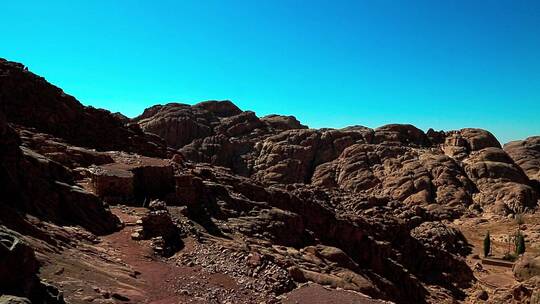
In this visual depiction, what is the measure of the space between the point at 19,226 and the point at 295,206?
2969 cm

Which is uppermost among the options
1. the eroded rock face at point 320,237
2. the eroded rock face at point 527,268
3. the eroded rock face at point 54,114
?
the eroded rock face at point 54,114

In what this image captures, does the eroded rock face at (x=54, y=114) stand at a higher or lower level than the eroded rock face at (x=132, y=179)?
higher

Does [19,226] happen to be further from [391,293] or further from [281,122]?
[281,122]

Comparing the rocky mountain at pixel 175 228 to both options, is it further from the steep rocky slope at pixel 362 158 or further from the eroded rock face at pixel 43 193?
the steep rocky slope at pixel 362 158

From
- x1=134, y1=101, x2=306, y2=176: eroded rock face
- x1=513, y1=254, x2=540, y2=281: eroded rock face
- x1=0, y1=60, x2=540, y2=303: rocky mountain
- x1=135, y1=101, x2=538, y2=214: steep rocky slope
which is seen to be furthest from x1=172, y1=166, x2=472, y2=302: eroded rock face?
x1=134, y1=101, x2=306, y2=176: eroded rock face

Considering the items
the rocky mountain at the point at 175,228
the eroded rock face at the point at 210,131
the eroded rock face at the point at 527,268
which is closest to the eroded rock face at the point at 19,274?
the rocky mountain at the point at 175,228

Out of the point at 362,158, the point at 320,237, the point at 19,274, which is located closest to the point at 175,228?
the point at 19,274

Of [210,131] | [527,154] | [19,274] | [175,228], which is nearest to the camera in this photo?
[19,274]

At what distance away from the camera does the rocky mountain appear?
15.8m

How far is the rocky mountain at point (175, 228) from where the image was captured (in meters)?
15.8

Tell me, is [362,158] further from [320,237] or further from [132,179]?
[132,179]

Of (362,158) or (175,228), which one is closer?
(175,228)

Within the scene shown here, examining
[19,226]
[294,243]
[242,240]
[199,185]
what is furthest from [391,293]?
[19,226]

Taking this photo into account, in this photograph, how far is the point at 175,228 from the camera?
24.0 m
